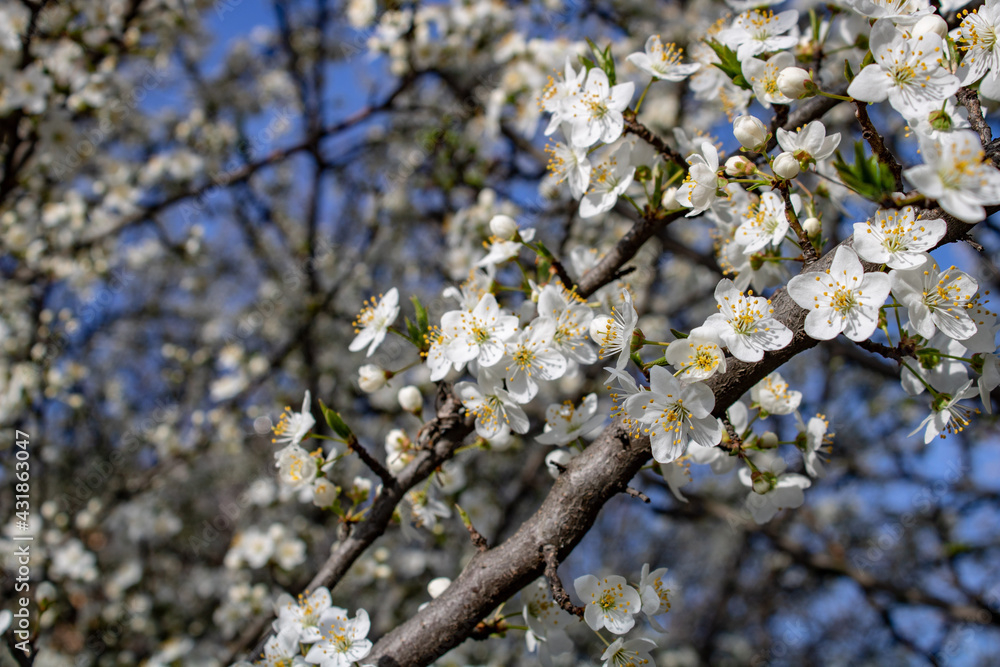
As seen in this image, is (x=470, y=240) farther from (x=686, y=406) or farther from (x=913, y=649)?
(x=913, y=649)

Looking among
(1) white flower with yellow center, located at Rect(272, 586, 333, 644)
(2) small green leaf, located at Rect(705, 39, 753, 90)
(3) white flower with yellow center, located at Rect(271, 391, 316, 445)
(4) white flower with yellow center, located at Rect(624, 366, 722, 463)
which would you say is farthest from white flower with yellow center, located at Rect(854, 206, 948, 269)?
(1) white flower with yellow center, located at Rect(272, 586, 333, 644)

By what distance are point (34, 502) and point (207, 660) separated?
1749mm

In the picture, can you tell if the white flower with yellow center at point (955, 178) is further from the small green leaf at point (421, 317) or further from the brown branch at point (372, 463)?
the brown branch at point (372, 463)

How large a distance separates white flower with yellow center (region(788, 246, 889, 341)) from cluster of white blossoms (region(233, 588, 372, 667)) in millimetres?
1214

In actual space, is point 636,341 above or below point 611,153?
below

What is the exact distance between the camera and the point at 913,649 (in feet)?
10.6

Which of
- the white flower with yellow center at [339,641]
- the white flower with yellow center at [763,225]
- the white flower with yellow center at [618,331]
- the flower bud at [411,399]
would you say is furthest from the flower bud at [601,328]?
the white flower with yellow center at [339,641]

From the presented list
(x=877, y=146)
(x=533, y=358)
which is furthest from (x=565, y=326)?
(x=877, y=146)

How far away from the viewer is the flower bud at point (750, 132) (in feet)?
4.09

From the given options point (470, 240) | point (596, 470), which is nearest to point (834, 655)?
point (470, 240)

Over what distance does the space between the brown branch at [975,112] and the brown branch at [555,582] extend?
1146 mm

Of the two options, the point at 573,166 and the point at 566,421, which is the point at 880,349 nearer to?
the point at 566,421

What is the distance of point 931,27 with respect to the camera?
1167 mm

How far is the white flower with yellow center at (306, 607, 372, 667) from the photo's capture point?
4.65 feet
